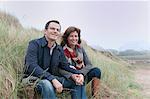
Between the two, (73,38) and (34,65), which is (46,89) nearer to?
(34,65)

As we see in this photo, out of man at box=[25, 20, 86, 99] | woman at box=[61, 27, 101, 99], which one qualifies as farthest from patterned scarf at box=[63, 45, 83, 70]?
man at box=[25, 20, 86, 99]

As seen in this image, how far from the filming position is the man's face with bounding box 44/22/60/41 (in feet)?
14.4

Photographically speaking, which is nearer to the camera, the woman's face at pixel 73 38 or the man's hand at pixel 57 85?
the man's hand at pixel 57 85

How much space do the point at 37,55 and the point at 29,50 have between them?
0.41 feet

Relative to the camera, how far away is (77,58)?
491cm

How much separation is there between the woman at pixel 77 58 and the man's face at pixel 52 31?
1.45ft

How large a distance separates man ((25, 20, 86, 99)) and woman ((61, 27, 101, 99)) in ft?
0.87

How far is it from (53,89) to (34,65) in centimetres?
34

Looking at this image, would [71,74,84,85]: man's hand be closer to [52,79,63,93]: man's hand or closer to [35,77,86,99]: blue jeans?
[35,77,86,99]: blue jeans

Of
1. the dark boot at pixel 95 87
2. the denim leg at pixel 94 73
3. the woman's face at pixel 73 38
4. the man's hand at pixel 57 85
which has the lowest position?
the dark boot at pixel 95 87

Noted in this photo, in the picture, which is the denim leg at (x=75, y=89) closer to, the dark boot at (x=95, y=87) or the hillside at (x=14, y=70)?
the dark boot at (x=95, y=87)

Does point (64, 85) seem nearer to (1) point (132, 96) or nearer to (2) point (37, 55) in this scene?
(2) point (37, 55)

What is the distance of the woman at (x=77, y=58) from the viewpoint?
4836 mm

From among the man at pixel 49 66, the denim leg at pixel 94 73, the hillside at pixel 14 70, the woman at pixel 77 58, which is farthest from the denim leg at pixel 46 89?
the denim leg at pixel 94 73
